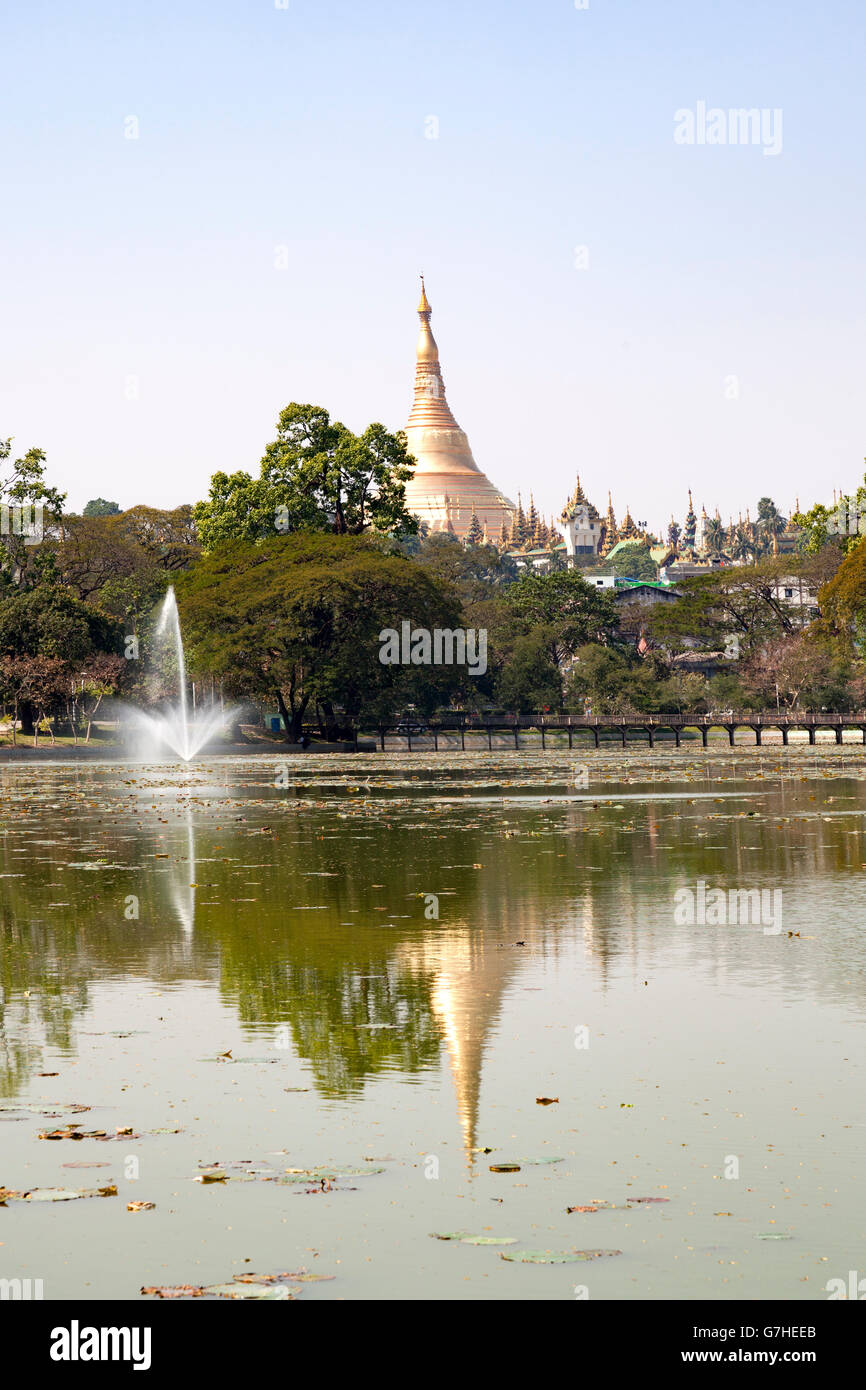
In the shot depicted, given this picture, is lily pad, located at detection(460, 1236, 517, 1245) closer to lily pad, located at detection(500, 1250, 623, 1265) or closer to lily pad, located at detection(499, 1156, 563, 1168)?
lily pad, located at detection(500, 1250, 623, 1265)

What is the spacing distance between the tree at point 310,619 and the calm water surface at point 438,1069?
44.1 meters

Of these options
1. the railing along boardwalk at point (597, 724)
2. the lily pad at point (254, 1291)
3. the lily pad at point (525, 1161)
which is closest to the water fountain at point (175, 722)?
the railing along boardwalk at point (597, 724)

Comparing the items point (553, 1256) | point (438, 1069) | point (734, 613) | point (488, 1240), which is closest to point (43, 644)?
point (734, 613)

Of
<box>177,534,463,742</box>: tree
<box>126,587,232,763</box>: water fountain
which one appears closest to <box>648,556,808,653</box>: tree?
<box>177,534,463,742</box>: tree

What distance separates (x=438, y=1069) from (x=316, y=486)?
6871 cm

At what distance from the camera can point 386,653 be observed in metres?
70.1

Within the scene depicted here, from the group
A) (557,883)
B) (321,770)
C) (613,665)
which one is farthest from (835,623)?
(557,883)

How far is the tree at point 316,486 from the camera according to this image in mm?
76938

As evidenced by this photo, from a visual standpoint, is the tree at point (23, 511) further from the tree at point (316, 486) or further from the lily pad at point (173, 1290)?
the lily pad at point (173, 1290)

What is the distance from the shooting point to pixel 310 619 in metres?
69.4

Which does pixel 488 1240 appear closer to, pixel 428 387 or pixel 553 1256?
pixel 553 1256

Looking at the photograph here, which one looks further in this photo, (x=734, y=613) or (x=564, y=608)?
(x=734, y=613)
